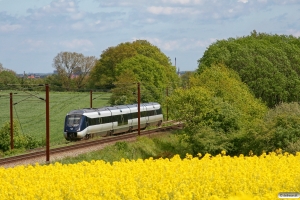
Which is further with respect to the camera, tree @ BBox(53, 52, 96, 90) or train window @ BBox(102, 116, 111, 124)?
tree @ BBox(53, 52, 96, 90)

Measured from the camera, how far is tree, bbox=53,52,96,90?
100319 mm

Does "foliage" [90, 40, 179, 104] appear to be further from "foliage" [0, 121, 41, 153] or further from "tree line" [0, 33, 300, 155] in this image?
"foliage" [0, 121, 41, 153]

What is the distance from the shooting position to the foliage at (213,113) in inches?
1586

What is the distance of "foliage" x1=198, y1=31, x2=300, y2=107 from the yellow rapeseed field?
1983 inches

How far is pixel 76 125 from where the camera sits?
41.3 m

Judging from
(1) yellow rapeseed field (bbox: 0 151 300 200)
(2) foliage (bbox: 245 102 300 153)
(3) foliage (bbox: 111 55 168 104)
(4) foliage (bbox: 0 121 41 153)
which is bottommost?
(4) foliage (bbox: 0 121 41 153)

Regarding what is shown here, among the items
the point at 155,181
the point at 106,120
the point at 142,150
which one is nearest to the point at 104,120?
the point at 106,120

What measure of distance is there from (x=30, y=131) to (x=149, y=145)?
2416cm

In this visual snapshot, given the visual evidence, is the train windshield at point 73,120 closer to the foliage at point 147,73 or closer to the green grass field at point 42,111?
the green grass field at point 42,111

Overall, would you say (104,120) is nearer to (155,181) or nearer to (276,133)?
(276,133)

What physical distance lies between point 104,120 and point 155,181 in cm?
3050

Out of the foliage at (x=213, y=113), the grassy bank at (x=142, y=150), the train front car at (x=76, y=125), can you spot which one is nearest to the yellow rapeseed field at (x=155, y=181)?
the grassy bank at (x=142, y=150)

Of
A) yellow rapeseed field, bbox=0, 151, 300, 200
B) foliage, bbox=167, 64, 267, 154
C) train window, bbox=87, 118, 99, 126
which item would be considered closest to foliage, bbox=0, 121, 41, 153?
train window, bbox=87, 118, 99, 126

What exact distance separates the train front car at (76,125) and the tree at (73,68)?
56.0 meters
